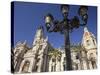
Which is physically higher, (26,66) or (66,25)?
(66,25)

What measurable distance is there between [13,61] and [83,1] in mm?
845

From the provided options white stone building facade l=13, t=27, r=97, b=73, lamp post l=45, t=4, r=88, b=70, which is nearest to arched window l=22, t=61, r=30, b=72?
white stone building facade l=13, t=27, r=97, b=73

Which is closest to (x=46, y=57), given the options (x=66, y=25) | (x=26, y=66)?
(x=26, y=66)

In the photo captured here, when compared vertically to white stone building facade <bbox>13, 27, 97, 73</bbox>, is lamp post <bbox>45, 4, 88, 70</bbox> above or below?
above

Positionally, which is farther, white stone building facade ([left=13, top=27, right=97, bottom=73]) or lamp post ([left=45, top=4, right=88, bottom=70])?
lamp post ([left=45, top=4, right=88, bottom=70])

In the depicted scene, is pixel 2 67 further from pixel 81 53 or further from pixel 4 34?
pixel 81 53

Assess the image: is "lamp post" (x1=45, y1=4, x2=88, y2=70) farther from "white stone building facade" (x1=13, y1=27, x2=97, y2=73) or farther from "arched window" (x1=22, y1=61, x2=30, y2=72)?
"arched window" (x1=22, y1=61, x2=30, y2=72)

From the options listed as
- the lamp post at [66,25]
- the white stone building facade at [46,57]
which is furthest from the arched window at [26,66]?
the lamp post at [66,25]

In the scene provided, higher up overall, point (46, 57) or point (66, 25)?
point (66, 25)

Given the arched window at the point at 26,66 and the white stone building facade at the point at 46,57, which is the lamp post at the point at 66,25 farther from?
the arched window at the point at 26,66

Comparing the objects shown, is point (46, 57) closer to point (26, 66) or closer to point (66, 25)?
point (26, 66)

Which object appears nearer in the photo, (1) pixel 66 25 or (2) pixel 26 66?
(2) pixel 26 66

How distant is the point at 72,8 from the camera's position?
205 centimetres

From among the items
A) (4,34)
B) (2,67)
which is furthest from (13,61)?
(4,34)
